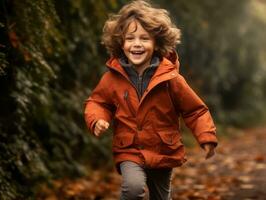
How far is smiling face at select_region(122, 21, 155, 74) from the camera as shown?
14.3ft

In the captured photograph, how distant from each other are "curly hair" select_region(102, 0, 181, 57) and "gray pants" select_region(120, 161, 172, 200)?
3.06 ft

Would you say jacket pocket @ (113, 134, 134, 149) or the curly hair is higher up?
the curly hair

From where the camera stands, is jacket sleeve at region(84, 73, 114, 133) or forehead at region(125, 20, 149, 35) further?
forehead at region(125, 20, 149, 35)

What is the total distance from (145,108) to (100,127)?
1.22ft

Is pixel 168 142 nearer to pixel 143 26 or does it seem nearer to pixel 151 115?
pixel 151 115

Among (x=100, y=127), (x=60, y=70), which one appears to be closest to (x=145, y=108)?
(x=100, y=127)

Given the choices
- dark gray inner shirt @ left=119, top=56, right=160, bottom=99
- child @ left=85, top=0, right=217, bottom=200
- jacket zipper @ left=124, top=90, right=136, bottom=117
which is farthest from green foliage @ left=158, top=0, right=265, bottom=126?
jacket zipper @ left=124, top=90, right=136, bottom=117

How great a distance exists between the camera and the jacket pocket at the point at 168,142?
165 inches

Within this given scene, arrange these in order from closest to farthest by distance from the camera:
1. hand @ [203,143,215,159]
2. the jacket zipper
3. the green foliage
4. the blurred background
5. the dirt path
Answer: hand @ [203,143,215,159], the jacket zipper, the blurred background, the dirt path, the green foliage

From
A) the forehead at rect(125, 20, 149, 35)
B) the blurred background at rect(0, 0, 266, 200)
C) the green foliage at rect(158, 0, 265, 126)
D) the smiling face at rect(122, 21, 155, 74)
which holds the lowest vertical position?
the smiling face at rect(122, 21, 155, 74)

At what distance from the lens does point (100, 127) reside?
4.05m

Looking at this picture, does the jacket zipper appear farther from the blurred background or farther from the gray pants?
the blurred background

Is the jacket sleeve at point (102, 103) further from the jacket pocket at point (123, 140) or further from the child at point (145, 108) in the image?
the jacket pocket at point (123, 140)

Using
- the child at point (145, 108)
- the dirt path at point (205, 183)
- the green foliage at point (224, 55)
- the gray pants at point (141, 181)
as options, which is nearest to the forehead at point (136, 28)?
the child at point (145, 108)
